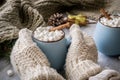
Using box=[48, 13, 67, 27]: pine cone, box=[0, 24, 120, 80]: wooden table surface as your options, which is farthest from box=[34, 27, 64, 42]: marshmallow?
box=[48, 13, 67, 27]: pine cone

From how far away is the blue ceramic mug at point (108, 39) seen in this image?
71cm

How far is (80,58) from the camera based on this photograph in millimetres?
609

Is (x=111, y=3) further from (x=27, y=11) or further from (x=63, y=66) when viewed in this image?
(x=63, y=66)

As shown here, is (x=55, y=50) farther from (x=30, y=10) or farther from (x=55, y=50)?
(x=30, y=10)

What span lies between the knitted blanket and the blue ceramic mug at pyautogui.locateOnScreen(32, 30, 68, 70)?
0.58 feet

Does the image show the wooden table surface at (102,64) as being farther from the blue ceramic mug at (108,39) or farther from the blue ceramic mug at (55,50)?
the blue ceramic mug at (55,50)

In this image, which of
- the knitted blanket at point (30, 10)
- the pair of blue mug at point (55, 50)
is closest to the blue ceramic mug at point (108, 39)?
the pair of blue mug at point (55, 50)

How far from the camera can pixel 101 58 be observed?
775 mm

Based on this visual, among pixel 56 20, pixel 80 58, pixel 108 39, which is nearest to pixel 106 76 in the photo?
pixel 80 58

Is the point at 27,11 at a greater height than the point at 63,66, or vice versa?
the point at 27,11

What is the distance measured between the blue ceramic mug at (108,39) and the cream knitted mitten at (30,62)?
22 cm

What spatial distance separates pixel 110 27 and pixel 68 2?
0.40m

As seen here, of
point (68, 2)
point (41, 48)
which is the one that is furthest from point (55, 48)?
point (68, 2)

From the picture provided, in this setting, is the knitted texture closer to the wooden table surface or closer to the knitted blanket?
the wooden table surface
